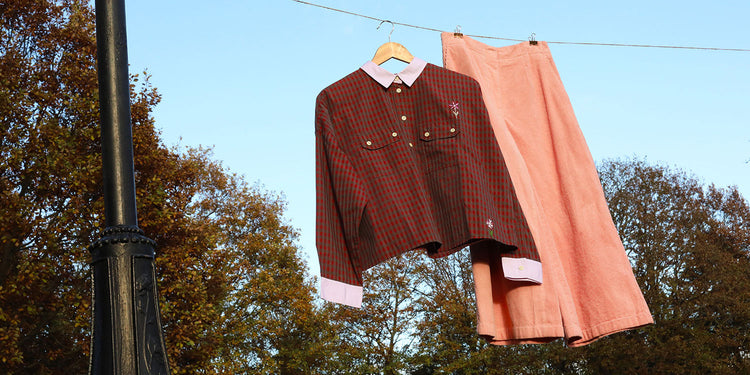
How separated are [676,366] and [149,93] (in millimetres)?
14993

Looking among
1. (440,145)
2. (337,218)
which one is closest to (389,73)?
(440,145)

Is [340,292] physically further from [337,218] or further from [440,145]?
[440,145]

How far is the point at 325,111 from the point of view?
11.0 ft

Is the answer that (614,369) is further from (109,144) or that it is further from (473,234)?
(109,144)

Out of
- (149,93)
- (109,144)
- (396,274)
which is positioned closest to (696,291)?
(396,274)

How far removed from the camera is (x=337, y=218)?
3.15 metres

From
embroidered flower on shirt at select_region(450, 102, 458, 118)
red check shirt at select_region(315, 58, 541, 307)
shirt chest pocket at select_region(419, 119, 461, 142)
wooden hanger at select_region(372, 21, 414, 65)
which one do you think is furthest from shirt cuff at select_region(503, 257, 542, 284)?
wooden hanger at select_region(372, 21, 414, 65)

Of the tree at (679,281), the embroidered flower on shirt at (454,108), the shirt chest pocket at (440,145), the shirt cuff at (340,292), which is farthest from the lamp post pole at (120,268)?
the tree at (679,281)

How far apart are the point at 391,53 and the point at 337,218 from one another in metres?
1.05

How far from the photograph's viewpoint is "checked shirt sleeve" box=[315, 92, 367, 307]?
9.82 ft

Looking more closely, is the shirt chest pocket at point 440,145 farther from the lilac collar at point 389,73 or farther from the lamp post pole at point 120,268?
the lamp post pole at point 120,268

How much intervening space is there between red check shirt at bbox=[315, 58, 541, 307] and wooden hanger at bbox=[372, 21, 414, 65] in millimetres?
134

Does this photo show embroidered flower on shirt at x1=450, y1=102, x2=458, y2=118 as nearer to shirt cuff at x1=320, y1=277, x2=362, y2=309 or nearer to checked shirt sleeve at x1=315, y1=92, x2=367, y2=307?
checked shirt sleeve at x1=315, y1=92, x2=367, y2=307

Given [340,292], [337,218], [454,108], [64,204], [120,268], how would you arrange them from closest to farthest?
[120,268], [340,292], [337,218], [454,108], [64,204]
